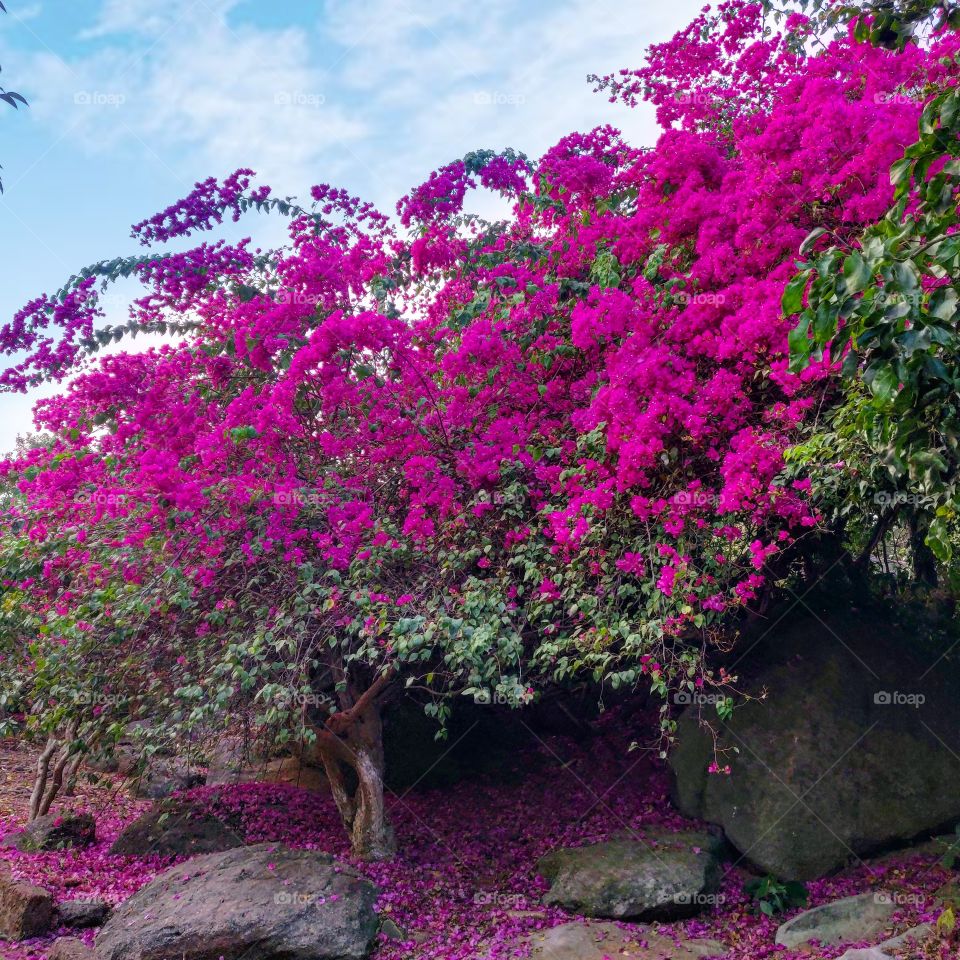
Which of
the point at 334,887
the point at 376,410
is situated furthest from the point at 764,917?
the point at 376,410

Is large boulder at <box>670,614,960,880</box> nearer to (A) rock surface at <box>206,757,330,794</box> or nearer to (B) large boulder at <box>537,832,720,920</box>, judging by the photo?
(B) large boulder at <box>537,832,720,920</box>

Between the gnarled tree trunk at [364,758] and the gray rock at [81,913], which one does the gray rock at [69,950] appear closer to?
the gray rock at [81,913]

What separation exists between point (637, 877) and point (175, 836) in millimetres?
4506

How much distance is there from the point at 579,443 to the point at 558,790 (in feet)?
14.6

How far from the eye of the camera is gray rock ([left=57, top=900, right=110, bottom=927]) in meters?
6.16

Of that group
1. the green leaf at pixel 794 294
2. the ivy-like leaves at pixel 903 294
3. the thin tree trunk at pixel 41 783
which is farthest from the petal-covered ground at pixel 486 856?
the green leaf at pixel 794 294

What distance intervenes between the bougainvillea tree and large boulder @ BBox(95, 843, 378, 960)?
3.32 ft

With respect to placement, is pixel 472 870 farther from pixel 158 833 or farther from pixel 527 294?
pixel 527 294

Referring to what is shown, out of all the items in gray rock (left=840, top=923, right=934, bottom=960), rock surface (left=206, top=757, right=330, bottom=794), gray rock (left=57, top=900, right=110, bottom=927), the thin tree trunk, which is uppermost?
the thin tree trunk

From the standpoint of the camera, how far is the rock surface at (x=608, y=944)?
217 inches

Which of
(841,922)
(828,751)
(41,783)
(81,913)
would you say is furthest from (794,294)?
(41,783)

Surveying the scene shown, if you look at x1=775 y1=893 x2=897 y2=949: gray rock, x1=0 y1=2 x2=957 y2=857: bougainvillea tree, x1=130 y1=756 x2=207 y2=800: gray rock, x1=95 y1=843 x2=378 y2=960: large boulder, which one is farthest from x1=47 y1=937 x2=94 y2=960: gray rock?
x1=775 y1=893 x2=897 y2=949: gray rock

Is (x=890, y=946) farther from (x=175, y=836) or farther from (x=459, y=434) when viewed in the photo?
(x=175, y=836)

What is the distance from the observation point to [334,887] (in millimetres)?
5832
